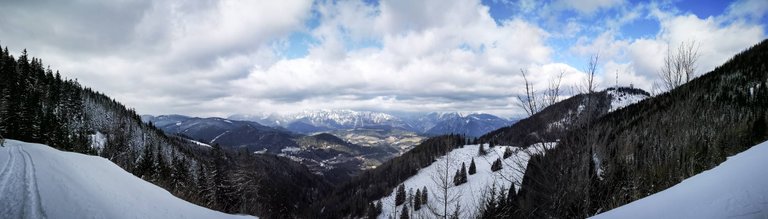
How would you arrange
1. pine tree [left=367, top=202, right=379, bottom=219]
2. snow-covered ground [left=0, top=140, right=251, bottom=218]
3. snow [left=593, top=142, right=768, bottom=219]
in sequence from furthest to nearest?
pine tree [left=367, top=202, right=379, bottom=219] < snow-covered ground [left=0, top=140, right=251, bottom=218] < snow [left=593, top=142, right=768, bottom=219]

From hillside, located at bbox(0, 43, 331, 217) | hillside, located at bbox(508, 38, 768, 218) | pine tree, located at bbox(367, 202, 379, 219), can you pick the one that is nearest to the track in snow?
hillside, located at bbox(508, 38, 768, 218)

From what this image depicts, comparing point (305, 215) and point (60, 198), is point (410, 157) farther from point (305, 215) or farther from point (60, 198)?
point (60, 198)

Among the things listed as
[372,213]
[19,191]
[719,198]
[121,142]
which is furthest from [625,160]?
[121,142]

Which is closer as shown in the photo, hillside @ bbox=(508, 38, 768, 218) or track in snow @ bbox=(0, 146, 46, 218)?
track in snow @ bbox=(0, 146, 46, 218)

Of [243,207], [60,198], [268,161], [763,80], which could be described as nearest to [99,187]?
[60,198]

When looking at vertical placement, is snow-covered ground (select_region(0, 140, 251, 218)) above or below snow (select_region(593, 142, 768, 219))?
below

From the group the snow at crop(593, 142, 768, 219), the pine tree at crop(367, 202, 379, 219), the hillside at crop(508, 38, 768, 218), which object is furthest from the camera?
the pine tree at crop(367, 202, 379, 219)

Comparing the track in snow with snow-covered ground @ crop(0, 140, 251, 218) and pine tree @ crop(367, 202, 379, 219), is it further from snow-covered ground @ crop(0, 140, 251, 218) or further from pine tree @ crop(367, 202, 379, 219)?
pine tree @ crop(367, 202, 379, 219)

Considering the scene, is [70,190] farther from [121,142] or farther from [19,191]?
[121,142]
